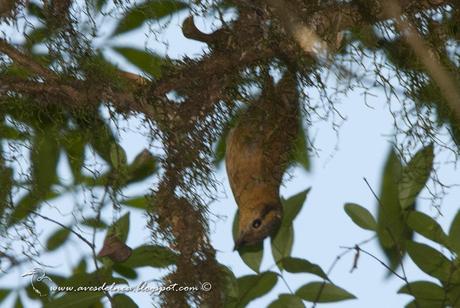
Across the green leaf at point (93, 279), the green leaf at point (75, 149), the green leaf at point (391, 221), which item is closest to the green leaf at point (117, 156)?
the green leaf at point (75, 149)

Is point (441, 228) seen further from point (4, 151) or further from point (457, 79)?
point (4, 151)

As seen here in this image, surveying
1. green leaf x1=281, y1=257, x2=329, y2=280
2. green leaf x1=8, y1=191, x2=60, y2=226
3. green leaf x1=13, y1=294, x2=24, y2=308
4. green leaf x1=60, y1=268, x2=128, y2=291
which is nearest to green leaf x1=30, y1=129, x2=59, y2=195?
green leaf x1=8, y1=191, x2=60, y2=226

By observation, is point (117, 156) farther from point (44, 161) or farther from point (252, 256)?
point (252, 256)

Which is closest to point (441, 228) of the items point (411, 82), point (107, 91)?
point (411, 82)

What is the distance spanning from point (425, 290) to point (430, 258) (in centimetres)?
6

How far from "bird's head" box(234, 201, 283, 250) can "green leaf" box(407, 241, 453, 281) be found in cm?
30

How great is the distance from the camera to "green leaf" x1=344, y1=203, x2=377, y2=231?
4.47 ft

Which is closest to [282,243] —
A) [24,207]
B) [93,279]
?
[93,279]

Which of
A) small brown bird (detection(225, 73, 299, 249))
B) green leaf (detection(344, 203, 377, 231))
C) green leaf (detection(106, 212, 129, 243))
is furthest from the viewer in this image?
green leaf (detection(344, 203, 377, 231))

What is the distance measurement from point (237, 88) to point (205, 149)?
0.26 ft

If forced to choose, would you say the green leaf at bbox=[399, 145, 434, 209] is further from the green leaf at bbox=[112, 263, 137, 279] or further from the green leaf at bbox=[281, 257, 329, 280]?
A: the green leaf at bbox=[112, 263, 137, 279]

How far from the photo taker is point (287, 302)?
133cm

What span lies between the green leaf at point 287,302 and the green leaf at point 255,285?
0.08 feet

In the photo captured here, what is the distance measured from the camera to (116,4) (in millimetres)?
1066
